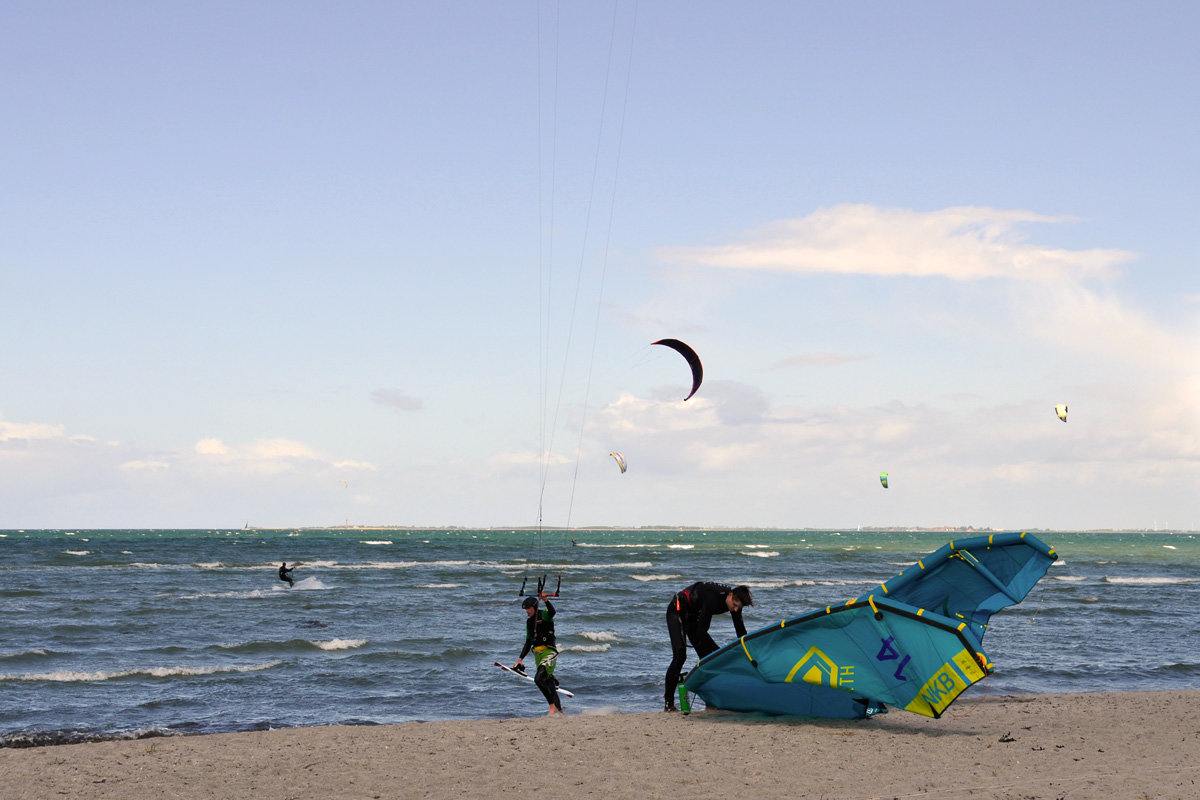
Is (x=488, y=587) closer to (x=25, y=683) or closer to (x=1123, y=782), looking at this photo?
(x=25, y=683)

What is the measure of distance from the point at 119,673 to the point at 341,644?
3.70 meters

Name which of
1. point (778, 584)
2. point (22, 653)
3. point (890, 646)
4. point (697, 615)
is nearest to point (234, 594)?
point (22, 653)

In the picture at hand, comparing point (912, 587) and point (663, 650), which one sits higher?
point (912, 587)

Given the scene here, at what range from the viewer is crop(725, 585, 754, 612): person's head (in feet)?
28.7

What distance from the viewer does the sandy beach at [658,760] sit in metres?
6.59

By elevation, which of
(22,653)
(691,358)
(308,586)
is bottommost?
(308,586)

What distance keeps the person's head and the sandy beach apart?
1.10 m

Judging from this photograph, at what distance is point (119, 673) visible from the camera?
1335 cm

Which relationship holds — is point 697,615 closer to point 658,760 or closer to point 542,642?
point 542,642

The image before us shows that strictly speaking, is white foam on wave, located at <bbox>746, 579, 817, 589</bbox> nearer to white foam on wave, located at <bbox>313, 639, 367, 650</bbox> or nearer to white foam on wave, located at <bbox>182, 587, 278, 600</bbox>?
white foam on wave, located at <bbox>182, 587, 278, 600</bbox>

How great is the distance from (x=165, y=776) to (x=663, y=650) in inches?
378

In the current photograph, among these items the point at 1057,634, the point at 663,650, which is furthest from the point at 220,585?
the point at 1057,634

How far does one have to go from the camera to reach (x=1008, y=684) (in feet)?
41.4

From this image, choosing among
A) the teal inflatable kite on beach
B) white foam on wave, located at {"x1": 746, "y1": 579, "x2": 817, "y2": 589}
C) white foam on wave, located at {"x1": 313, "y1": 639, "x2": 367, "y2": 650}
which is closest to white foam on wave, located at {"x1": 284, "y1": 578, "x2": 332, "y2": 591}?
white foam on wave, located at {"x1": 746, "y1": 579, "x2": 817, "y2": 589}
